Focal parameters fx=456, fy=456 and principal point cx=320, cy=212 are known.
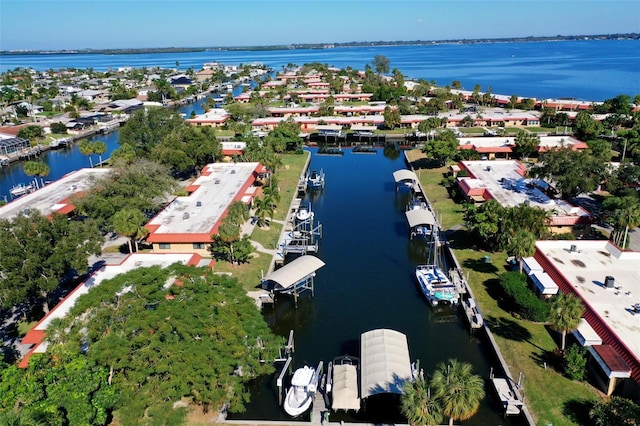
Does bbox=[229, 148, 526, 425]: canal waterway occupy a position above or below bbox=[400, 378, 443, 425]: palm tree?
below

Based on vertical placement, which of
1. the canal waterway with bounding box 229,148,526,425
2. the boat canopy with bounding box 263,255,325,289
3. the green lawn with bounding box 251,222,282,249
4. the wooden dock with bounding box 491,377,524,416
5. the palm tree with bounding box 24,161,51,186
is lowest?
the canal waterway with bounding box 229,148,526,425

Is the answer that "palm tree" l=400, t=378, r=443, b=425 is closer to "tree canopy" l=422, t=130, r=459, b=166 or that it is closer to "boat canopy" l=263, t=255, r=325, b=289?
"boat canopy" l=263, t=255, r=325, b=289

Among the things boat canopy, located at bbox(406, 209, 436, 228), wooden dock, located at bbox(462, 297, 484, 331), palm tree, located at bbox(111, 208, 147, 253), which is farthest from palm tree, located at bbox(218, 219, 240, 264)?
wooden dock, located at bbox(462, 297, 484, 331)

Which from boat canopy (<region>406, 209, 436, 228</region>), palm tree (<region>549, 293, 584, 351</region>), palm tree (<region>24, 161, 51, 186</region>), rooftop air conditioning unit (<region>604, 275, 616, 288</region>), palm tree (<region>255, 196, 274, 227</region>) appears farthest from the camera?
palm tree (<region>24, 161, 51, 186</region>)

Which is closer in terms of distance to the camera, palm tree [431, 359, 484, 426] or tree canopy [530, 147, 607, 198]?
palm tree [431, 359, 484, 426]

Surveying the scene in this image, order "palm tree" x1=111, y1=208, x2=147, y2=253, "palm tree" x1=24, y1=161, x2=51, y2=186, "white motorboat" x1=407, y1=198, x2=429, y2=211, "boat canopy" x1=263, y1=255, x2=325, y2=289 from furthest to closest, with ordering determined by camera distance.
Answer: "palm tree" x1=24, y1=161, x2=51, y2=186 < "white motorboat" x1=407, y1=198, x2=429, y2=211 < "palm tree" x1=111, y1=208, x2=147, y2=253 < "boat canopy" x1=263, y1=255, x2=325, y2=289

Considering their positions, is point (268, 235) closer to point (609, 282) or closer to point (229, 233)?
point (229, 233)

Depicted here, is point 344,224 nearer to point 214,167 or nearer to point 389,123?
point 214,167
